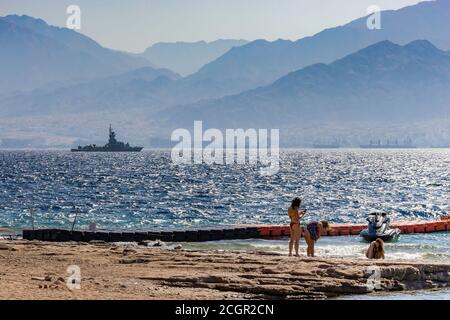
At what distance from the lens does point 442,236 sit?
178 feet

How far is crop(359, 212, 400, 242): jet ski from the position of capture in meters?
48.0

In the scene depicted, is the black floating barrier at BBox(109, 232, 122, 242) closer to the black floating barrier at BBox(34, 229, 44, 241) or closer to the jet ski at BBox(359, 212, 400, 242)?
the black floating barrier at BBox(34, 229, 44, 241)

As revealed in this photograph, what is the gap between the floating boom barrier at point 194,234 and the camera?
45.3m

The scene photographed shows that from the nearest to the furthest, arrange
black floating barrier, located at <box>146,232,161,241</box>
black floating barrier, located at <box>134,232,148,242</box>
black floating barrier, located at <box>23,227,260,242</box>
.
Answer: black floating barrier, located at <box>23,227,260,242</box> < black floating barrier, located at <box>134,232,148,242</box> < black floating barrier, located at <box>146,232,161,241</box>

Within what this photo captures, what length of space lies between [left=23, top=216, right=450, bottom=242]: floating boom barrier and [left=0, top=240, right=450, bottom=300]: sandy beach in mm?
13007

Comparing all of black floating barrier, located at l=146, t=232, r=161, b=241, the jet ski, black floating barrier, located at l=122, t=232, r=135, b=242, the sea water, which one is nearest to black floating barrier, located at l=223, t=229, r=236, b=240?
the sea water

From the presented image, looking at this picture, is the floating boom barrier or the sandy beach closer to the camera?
the sandy beach

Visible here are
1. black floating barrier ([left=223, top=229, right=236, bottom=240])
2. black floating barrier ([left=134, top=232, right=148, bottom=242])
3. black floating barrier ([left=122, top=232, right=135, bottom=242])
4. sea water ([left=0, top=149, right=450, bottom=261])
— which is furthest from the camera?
black floating barrier ([left=223, top=229, right=236, bottom=240])

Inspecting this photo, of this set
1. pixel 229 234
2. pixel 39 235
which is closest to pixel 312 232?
pixel 229 234

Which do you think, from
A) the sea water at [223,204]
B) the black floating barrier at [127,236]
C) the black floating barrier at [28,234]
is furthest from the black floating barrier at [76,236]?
the sea water at [223,204]

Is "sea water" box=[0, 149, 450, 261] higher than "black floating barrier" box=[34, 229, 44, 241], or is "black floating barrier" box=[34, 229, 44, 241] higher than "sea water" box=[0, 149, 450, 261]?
"sea water" box=[0, 149, 450, 261]

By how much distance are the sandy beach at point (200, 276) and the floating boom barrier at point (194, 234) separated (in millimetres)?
13007

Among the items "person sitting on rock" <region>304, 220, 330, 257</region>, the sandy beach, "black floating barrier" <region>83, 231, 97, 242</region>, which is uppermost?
"person sitting on rock" <region>304, 220, 330, 257</region>

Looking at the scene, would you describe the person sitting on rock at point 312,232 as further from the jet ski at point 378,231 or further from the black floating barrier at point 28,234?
the black floating barrier at point 28,234
